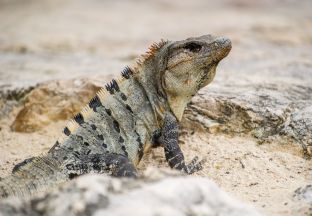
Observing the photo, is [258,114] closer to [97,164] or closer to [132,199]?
[97,164]

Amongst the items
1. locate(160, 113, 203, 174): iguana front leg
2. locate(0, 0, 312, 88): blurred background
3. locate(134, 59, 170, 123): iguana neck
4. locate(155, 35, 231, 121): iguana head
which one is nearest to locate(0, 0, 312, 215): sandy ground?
locate(0, 0, 312, 88): blurred background

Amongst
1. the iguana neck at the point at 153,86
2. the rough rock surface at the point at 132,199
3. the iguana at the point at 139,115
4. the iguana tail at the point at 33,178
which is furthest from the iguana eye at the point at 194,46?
the rough rock surface at the point at 132,199

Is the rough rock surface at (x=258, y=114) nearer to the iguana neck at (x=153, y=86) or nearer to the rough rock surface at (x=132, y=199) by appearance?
the iguana neck at (x=153, y=86)

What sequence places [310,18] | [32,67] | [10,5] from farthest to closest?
[10,5] < [310,18] < [32,67]

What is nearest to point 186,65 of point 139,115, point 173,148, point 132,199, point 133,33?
point 139,115

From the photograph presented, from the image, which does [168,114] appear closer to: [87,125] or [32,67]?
[87,125]

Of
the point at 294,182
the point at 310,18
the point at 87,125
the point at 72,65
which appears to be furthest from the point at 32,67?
the point at 310,18
